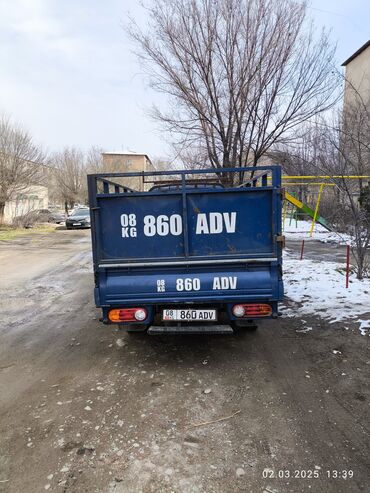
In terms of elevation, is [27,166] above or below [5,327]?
above

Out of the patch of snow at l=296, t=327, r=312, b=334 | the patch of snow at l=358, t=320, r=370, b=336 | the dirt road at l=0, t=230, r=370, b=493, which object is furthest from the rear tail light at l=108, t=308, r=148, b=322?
the patch of snow at l=358, t=320, r=370, b=336

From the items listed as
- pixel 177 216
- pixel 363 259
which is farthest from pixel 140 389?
pixel 363 259

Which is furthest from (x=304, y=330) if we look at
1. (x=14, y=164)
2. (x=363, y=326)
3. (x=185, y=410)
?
(x=14, y=164)

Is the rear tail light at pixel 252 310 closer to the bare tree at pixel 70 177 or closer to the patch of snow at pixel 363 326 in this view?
the patch of snow at pixel 363 326

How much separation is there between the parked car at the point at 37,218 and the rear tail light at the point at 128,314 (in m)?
25.0

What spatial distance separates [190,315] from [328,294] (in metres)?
3.75

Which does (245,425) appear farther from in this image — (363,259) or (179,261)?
(363,259)

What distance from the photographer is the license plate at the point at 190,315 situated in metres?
3.91

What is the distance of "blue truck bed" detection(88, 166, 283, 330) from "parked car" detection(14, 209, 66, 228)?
25031mm

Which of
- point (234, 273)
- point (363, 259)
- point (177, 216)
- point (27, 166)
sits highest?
point (27, 166)

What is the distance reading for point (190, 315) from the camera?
3920 millimetres

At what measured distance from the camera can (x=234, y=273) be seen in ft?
12.5

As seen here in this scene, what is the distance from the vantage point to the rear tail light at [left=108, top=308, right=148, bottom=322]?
3938mm

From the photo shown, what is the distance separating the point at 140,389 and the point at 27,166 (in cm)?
2455
